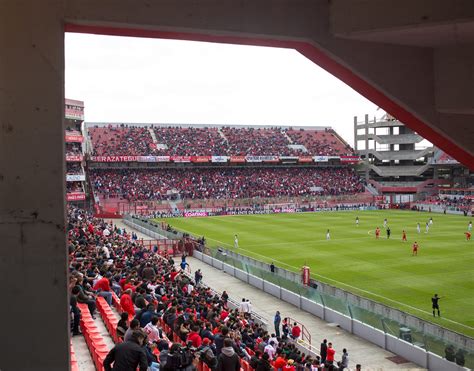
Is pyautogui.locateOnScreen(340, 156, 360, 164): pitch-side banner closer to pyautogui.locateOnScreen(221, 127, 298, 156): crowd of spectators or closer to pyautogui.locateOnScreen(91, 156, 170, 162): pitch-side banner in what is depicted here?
pyautogui.locateOnScreen(221, 127, 298, 156): crowd of spectators

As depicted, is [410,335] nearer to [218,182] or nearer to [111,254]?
[111,254]

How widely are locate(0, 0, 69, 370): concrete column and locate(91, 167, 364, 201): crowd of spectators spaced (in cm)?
5943

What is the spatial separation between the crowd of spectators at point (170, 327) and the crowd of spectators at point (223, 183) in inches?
1800

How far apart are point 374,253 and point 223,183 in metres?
40.9

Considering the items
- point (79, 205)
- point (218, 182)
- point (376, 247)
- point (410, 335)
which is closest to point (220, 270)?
point (376, 247)

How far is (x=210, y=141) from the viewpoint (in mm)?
79625

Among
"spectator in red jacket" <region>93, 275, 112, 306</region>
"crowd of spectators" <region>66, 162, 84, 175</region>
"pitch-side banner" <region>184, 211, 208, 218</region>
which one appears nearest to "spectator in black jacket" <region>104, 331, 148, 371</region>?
"spectator in red jacket" <region>93, 275, 112, 306</region>

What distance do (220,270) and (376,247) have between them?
1197 cm

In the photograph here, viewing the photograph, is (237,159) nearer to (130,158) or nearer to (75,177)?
(130,158)

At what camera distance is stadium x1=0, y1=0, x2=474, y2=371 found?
12.4 feet

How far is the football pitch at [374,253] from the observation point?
2216 centimetres

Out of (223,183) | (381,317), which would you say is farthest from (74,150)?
(381,317)

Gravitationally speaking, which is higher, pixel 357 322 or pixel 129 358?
pixel 129 358

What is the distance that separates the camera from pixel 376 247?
3481 centimetres
